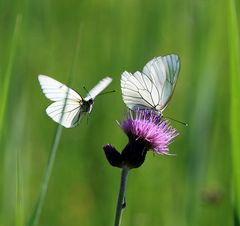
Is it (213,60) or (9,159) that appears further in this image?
(213,60)

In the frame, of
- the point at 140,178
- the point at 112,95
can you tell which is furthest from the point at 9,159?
the point at 112,95

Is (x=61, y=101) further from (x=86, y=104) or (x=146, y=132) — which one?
(x=146, y=132)

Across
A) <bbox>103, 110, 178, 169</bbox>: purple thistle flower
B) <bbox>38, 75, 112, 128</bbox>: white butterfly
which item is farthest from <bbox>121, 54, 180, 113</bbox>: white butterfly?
<bbox>38, 75, 112, 128</bbox>: white butterfly

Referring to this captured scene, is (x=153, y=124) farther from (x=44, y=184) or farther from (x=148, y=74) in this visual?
(x=44, y=184)

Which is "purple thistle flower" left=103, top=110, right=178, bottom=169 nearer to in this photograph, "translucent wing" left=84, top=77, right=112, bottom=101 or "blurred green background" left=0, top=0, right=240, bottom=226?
"translucent wing" left=84, top=77, right=112, bottom=101

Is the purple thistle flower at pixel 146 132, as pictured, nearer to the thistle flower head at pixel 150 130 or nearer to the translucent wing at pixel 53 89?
the thistle flower head at pixel 150 130

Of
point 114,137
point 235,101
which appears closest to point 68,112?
point 235,101

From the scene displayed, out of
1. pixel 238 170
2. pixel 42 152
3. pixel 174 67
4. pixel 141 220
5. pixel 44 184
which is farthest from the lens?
pixel 42 152
